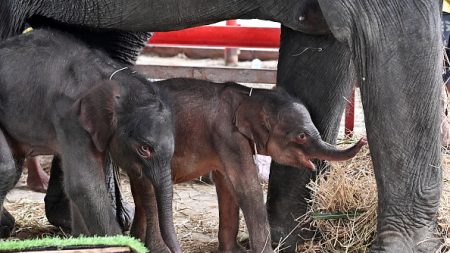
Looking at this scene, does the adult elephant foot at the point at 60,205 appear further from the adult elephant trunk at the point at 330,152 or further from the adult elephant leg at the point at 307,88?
the adult elephant trunk at the point at 330,152

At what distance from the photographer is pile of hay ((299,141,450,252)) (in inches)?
172

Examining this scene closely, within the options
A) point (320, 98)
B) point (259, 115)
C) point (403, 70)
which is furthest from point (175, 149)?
point (403, 70)

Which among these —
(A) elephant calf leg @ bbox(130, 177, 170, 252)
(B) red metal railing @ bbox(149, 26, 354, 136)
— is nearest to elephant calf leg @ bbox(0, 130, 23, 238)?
(A) elephant calf leg @ bbox(130, 177, 170, 252)

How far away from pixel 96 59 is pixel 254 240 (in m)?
0.91

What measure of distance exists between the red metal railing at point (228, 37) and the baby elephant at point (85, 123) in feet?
13.6

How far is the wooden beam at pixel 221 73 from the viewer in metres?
7.00

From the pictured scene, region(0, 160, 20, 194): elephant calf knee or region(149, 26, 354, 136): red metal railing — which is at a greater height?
region(149, 26, 354, 136): red metal railing

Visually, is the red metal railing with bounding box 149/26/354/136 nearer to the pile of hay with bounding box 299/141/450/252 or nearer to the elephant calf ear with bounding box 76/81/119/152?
the pile of hay with bounding box 299/141/450/252

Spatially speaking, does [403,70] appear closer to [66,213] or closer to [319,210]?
[319,210]

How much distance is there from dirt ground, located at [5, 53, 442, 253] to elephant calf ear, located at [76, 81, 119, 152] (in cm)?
91

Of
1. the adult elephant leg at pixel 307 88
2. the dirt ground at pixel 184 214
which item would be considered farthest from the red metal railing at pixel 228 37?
the adult elephant leg at pixel 307 88

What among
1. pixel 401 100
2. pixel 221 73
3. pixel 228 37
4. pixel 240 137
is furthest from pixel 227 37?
pixel 401 100

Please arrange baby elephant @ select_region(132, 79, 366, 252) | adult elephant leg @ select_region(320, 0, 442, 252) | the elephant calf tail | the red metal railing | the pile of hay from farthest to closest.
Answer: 1. the red metal railing
2. the elephant calf tail
3. the pile of hay
4. baby elephant @ select_region(132, 79, 366, 252)
5. adult elephant leg @ select_region(320, 0, 442, 252)

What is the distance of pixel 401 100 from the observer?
3.79 meters
